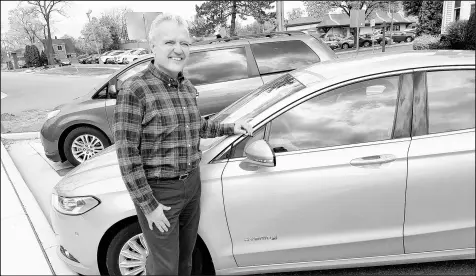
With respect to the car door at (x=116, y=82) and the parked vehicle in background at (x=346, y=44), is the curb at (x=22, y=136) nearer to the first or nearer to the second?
the car door at (x=116, y=82)

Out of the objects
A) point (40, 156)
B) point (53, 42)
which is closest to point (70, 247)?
point (40, 156)

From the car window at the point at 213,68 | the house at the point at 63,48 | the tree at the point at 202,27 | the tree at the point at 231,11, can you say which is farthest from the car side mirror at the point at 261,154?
the house at the point at 63,48

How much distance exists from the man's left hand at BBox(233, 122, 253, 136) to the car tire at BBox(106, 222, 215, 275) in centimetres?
78

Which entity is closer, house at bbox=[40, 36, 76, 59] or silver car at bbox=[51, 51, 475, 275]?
silver car at bbox=[51, 51, 475, 275]

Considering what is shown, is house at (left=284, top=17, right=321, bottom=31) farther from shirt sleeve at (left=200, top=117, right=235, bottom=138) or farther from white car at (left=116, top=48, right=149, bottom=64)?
shirt sleeve at (left=200, top=117, right=235, bottom=138)

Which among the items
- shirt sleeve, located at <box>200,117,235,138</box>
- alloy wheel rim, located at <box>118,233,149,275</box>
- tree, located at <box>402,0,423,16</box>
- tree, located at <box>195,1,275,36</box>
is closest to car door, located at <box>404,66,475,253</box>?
shirt sleeve, located at <box>200,117,235,138</box>

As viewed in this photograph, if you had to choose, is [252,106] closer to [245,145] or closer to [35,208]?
[245,145]

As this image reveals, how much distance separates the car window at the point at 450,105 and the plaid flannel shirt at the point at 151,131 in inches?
57.0

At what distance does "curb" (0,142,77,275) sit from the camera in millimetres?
3029

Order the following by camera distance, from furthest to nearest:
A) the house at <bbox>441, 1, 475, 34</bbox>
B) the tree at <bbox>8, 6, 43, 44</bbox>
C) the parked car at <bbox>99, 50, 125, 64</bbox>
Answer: the parked car at <bbox>99, 50, 125, 64</bbox>
the tree at <bbox>8, 6, 43, 44</bbox>
the house at <bbox>441, 1, 475, 34</bbox>

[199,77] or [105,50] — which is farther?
[105,50]

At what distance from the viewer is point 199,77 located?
551 centimetres

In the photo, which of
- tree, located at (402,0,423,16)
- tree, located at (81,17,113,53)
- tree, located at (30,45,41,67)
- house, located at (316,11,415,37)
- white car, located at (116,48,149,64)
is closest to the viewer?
tree, located at (81,17,113,53)

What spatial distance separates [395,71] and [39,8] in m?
29.5
